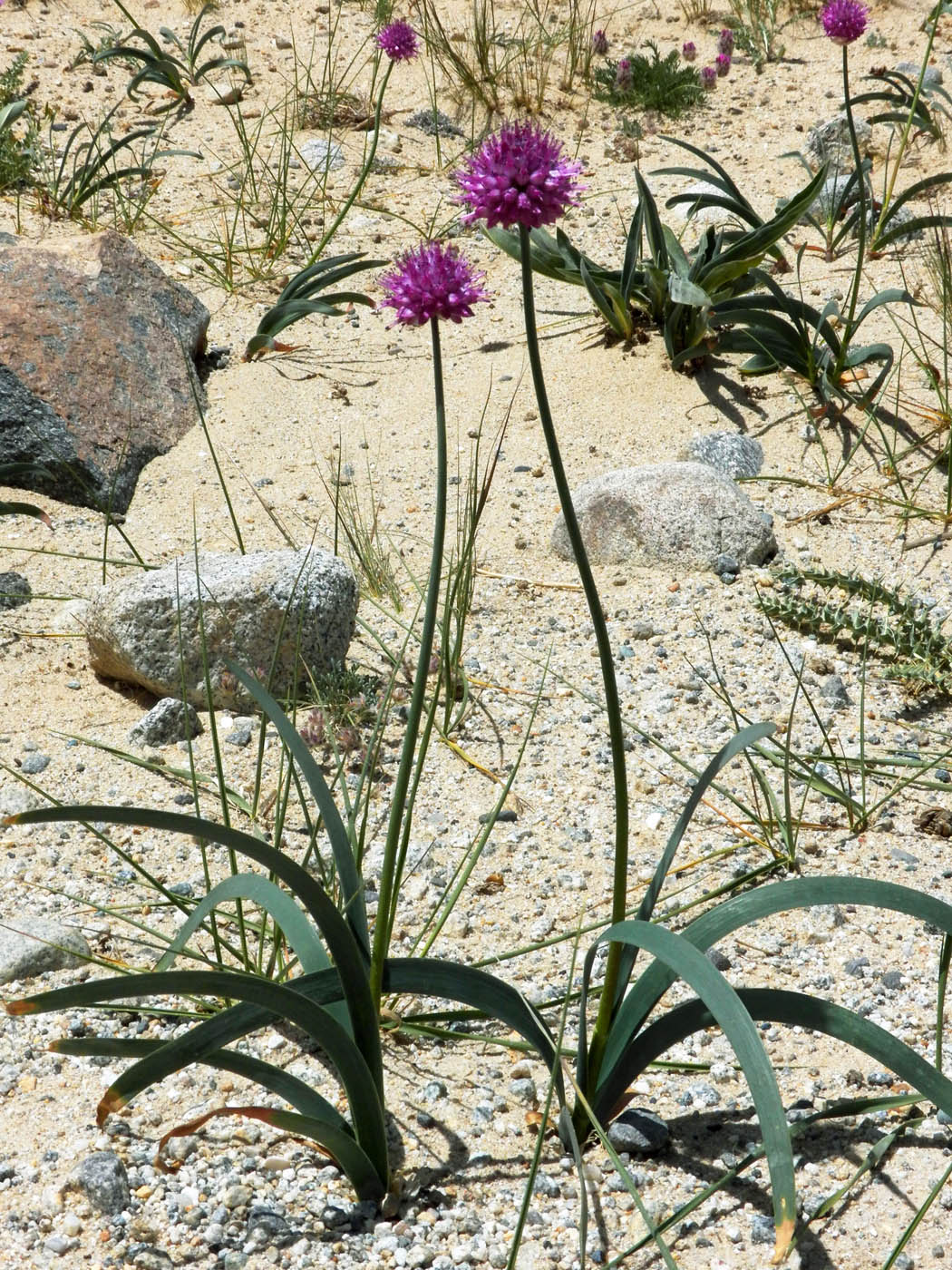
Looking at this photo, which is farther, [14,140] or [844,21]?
[14,140]

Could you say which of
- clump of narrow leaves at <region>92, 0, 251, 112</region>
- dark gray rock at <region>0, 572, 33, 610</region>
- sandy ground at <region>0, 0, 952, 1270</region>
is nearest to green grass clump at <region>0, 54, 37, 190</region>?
sandy ground at <region>0, 0, 952, 1270</region>

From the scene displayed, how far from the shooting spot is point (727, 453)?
3.47 metres

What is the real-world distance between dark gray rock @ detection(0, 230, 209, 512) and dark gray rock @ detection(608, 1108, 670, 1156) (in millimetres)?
2237

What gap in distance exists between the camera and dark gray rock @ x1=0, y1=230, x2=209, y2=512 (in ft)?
11.2

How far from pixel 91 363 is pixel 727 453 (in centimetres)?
187

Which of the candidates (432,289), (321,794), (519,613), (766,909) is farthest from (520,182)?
(519,613)

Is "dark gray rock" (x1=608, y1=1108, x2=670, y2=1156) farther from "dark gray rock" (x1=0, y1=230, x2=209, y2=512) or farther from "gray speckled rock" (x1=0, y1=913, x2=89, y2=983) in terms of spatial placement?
"dark gray rock" (x1=0, y1=230, x2=209, y2=512)

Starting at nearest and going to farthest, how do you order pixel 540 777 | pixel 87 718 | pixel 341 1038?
1. pixel 341 1038
2. pixel 540 777
3. pixel 87 718

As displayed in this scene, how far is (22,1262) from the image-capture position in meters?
1.43

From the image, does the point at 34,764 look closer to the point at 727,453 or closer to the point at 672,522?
the point at 672,522

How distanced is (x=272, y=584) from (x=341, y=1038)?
1.33m

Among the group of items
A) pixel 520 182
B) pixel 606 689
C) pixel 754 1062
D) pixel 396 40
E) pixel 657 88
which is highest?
pixel 657 88

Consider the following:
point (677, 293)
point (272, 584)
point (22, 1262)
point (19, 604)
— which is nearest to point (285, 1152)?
point (22, 1262)

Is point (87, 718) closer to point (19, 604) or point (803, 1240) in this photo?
point (19, 604)
